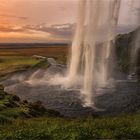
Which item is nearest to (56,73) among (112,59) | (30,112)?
(112,59)

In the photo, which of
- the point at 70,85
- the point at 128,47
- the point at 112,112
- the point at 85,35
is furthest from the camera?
the point at 128,47

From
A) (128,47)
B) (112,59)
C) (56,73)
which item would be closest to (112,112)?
(56,73)

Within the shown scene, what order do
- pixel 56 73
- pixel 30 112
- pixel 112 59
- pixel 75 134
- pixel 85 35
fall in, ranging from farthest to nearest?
pixel 112 59 → pixel 56 73 → pixel 85 35 → pixel 30 112 → pixel 75 134

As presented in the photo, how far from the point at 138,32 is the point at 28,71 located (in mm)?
66025

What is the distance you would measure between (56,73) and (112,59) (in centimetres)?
3981

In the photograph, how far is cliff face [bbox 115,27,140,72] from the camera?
122600 millimetres

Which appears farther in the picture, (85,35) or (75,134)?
(85,35)

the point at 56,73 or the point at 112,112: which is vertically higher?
the point at 112,112

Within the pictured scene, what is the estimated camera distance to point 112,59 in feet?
409

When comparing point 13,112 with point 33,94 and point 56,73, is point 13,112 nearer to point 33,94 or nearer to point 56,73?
point 33,94

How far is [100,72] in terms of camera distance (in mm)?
92812

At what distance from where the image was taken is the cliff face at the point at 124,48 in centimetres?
12260

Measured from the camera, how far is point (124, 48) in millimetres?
137125

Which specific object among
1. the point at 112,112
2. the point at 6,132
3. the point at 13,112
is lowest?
the point at 112,112
